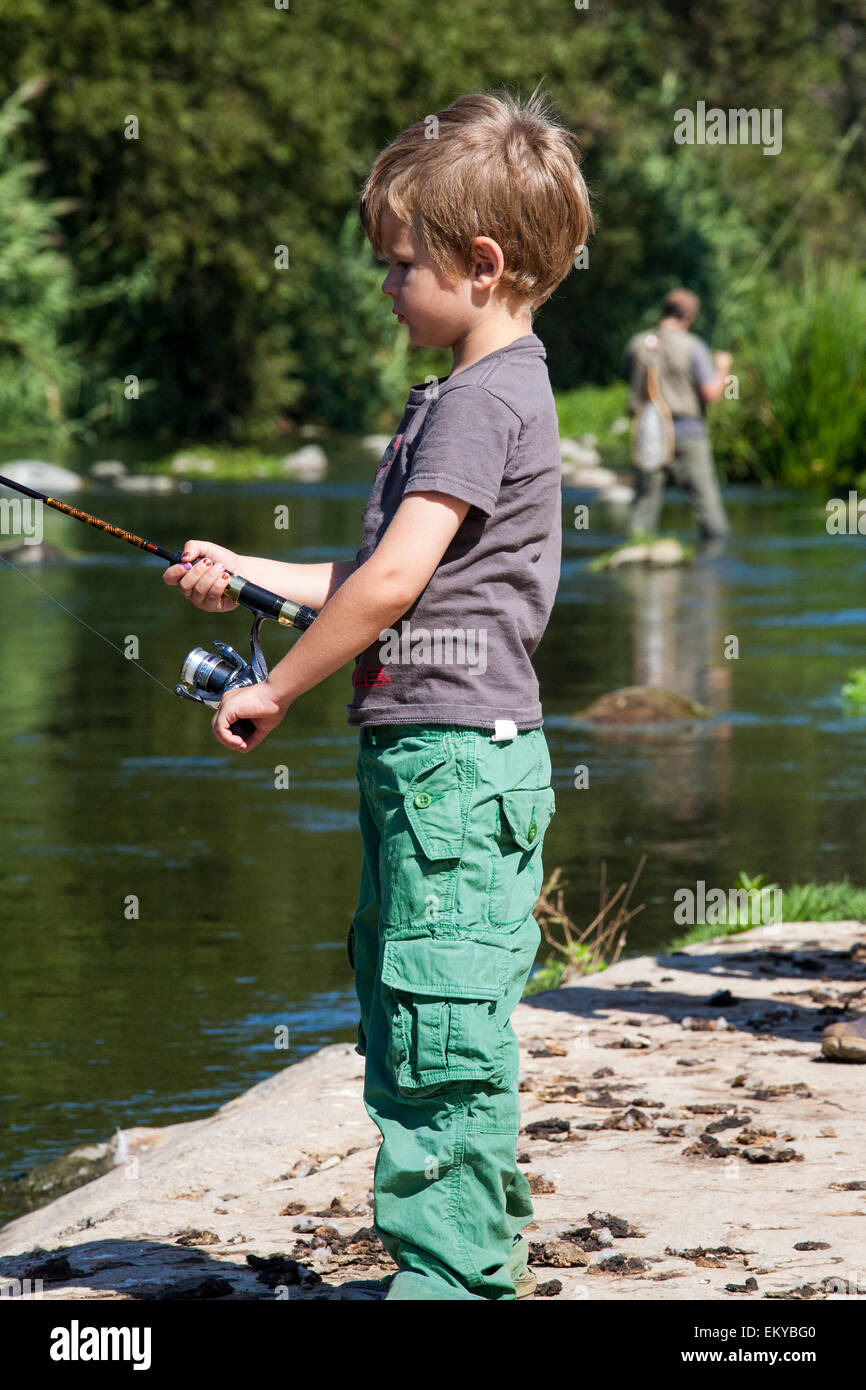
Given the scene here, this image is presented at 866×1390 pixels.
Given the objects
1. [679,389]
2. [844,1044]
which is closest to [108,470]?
[679,389]

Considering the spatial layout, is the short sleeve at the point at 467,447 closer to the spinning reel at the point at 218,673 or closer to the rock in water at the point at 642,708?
the spinning reel at the point at 218,673

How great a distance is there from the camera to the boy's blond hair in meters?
3.09

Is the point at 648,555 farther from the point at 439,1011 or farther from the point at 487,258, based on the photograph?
the point at 439,1011

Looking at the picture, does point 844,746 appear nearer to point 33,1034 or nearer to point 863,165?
point 33,1034

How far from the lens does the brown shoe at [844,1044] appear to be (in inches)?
185

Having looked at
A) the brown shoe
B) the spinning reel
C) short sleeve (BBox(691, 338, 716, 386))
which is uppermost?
short sleeve (BBox(691, 338, 716, 386))

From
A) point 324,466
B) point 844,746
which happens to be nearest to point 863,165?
point 324,466

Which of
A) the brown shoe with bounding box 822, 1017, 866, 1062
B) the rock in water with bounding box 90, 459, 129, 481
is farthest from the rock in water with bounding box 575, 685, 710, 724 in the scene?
the rock in water with bounding box 90, 459, 129, 481

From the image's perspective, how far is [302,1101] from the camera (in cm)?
460

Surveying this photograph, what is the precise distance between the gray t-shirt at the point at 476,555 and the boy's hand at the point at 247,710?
0.42ft

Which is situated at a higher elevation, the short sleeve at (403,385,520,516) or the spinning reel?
the short sleeve at (403,385,520,516)

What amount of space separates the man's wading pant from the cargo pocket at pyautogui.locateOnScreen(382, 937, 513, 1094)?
13790 mm

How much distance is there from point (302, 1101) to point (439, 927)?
1.73m

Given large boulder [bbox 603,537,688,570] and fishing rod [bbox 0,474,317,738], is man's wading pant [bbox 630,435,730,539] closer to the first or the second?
large boulder [bbox 603,537,688,570]
